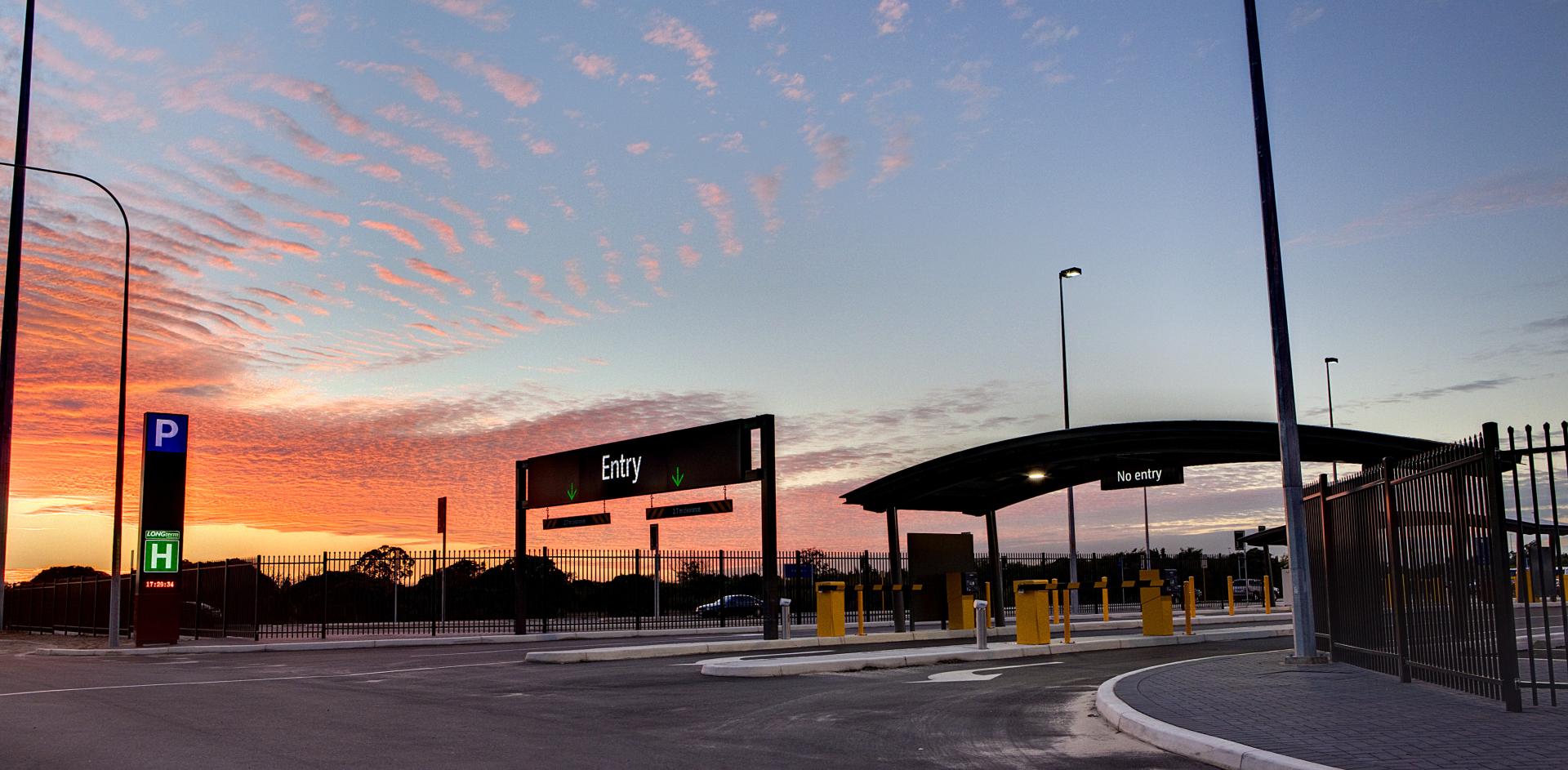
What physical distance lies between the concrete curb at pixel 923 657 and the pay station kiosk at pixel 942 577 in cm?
383

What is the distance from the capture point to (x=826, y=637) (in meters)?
27.0

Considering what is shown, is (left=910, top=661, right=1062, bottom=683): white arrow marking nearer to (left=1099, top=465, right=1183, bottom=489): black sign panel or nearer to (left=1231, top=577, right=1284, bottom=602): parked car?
(left=1099, top=465, right=1183, bottom=489): black sign panel

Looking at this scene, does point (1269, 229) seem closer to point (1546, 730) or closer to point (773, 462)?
point (1546, 730)

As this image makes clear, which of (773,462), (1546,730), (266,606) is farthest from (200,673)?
(266,606)

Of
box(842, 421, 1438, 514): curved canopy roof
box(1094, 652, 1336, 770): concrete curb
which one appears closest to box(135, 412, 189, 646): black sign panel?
box(842, 421, 1438, 514): curved canopy roof

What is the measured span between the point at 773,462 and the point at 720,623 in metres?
11.8

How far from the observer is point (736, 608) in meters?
49.0

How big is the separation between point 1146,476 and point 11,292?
23.6 metres

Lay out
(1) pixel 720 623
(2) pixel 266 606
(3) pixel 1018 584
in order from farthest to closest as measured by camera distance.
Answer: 1. (2) pixel 266 606
2. (1) pixel 720 623
3. (3) pixel 1018 584

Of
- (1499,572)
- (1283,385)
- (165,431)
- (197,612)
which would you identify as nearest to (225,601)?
(197,612)

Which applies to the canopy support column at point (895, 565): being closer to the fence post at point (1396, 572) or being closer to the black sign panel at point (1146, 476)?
the black sign panel at point (1146, 476)


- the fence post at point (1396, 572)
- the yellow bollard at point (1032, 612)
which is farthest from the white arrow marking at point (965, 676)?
the fence post at point (1396, 572)

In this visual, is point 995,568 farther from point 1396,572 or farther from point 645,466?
point 1396,572

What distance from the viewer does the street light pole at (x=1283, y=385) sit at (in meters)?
A: 15.6
